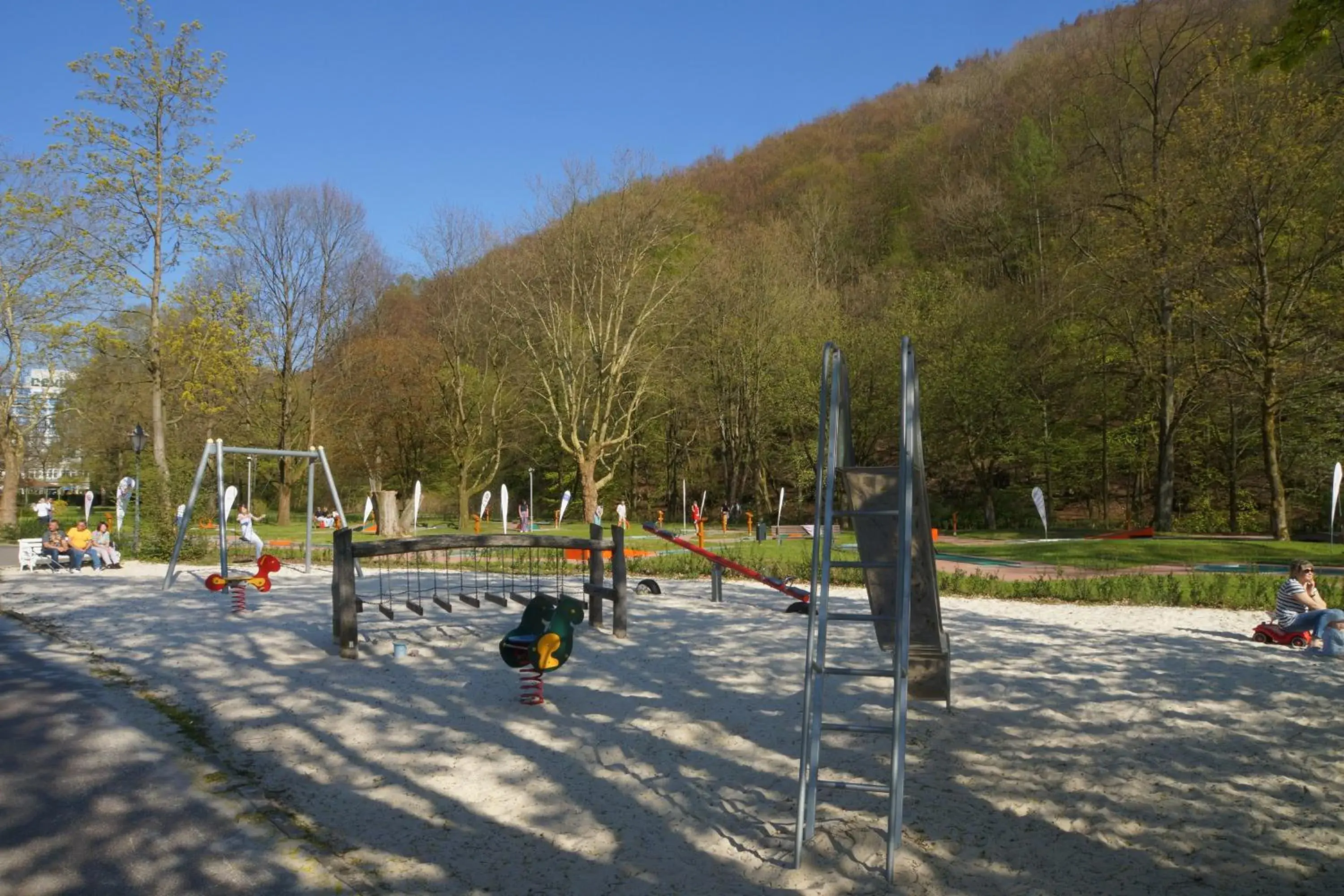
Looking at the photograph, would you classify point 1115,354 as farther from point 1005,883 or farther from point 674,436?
point 1005,883

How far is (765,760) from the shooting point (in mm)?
6133

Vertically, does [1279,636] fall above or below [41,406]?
below

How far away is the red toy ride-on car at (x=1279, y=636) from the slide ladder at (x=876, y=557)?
214 inches

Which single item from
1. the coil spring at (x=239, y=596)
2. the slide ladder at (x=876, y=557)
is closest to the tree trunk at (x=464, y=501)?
the coil spring at (x=239, y=596)

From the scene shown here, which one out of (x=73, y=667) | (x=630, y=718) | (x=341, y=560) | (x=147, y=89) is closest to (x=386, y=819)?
(x=630, y=718)

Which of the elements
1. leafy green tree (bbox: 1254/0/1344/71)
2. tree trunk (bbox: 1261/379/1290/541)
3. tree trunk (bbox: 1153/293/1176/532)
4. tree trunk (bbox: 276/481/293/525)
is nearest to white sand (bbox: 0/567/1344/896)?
leafy green tree (bbox: 1254/0/1344/71)

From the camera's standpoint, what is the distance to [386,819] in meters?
5.29

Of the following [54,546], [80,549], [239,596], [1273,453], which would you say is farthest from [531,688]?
[1273,453]

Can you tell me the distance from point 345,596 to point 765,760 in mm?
4977

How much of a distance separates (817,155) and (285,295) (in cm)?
4633

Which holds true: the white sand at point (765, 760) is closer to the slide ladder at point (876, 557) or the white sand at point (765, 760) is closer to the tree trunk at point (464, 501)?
the slide ladder at point (876, 557)

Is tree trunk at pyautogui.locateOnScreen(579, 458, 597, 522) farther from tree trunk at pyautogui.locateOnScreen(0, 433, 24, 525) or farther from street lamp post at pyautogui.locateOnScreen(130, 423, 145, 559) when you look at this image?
tree trunk at pyautogui.locateOnScreen(0, 433, 24, 525)

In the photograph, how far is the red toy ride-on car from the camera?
923 cm

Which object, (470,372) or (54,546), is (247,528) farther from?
(470,372)
